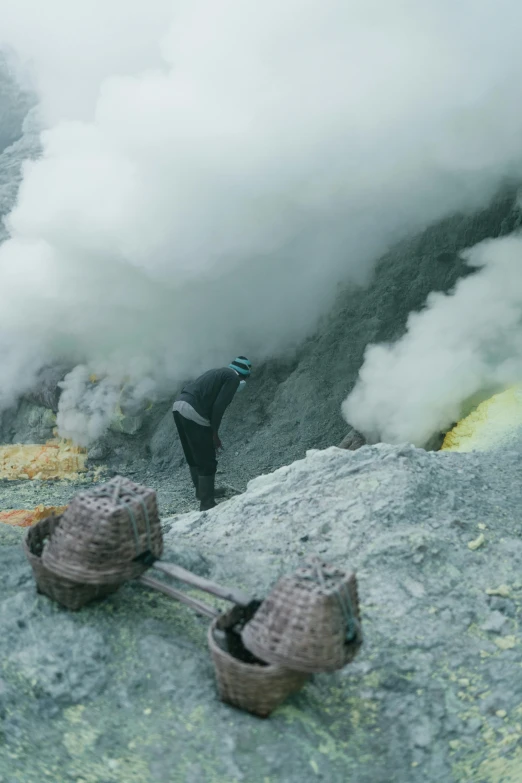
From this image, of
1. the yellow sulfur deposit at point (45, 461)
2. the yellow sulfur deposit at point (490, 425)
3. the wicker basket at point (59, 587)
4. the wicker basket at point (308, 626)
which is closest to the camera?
the wicker basket at point (308, 626)

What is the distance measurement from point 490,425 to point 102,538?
13.0 feet

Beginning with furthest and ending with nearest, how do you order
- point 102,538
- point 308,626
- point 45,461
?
1. point 45,461
2. point 102,538
3. point 308,626

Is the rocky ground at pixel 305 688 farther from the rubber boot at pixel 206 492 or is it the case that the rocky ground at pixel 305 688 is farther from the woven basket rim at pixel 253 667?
the rubber boot at pixel 206 492

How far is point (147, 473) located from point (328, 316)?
258cm

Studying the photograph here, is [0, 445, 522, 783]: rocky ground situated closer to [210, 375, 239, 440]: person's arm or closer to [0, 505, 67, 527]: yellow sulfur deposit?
[0, 505, 67, 527]: yellow sulfur deposit

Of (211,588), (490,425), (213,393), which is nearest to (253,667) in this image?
(211,588)

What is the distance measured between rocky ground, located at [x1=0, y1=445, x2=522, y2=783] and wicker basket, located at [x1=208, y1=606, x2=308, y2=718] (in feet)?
0.19

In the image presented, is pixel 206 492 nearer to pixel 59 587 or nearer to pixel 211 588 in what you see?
pixel 59 587

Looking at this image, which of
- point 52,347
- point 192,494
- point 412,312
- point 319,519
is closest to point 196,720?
point 319,519

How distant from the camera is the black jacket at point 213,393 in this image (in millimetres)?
5090

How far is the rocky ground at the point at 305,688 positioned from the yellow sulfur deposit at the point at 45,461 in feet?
13.3

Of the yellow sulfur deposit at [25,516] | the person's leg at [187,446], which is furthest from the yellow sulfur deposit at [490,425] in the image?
the yellow sulfur deposit at [25,516]

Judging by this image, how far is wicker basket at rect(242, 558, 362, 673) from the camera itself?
1.80 metres

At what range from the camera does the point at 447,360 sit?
18.2 ft
